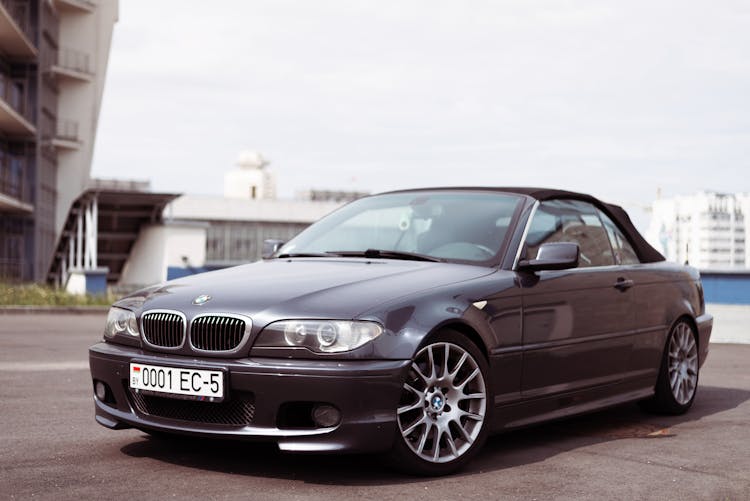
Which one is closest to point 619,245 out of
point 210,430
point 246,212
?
point 210,430

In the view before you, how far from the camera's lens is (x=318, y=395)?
4.67m

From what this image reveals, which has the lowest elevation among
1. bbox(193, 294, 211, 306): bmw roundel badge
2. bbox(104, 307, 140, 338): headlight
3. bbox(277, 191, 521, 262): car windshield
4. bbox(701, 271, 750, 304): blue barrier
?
bbox(701, 271, 750, 304): blue barrier

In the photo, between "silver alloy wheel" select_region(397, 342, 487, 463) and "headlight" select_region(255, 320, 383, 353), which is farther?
"silver alloy wheel" select_region(397, 342, 487, 463)

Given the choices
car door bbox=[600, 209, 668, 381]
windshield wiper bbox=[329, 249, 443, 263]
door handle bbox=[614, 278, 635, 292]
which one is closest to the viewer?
windshield wiper bbox=[329, 249, 443, 263]

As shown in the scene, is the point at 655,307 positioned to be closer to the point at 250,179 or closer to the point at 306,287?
the point at 306,287

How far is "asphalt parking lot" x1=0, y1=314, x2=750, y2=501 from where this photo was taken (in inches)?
183

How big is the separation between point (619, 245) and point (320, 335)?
2961 millimetres

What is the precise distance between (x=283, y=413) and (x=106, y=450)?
1300 millimetres

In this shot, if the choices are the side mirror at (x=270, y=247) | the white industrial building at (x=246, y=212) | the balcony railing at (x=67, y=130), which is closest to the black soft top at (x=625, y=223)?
the side mirror at (x=270, y=247)

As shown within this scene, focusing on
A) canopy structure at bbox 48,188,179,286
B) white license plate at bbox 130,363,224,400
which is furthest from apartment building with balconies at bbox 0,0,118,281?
white license plate at bbox 130,363,224,400

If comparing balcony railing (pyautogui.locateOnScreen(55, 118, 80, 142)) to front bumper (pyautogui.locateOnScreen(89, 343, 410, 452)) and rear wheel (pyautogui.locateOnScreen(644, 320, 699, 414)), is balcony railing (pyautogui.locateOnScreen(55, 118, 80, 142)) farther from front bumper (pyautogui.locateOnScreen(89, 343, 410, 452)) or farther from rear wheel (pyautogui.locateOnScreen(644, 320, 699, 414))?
front bumper (pyautogui.locateOnScreen(89, 343, 410, 452))

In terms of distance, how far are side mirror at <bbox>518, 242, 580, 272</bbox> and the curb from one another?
17.0 metres

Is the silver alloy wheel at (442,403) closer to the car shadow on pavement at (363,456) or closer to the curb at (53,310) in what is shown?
the car shadow on pavement at (363,456)

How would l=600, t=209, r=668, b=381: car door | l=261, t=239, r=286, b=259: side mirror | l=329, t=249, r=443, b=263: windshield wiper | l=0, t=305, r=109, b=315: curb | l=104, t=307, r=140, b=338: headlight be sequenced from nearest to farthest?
l=104, t=307, r=140, b=338: headlight
l=329, t=249, r=443, b=263: windshield wiper
l=600, t=209, r=668, b=381: car door
l=261, t=239, r=286, b=259: side mirror
l=0, t=305, r=109, b=315: curb
